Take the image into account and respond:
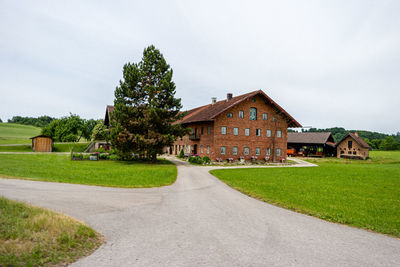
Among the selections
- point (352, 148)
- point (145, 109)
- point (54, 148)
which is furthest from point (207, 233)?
point (352, 148)

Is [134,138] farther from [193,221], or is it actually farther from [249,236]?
[249,236]

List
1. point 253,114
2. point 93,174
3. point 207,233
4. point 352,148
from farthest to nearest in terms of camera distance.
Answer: point 352,148
point 253,114
point 93,174
point 207,233

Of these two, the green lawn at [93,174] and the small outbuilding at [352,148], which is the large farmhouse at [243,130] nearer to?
the green lawn at [93,174]

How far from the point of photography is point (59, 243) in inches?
217

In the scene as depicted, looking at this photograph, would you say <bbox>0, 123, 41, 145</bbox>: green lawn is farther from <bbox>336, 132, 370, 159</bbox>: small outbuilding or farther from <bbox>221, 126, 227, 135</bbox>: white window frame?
<bbox>336, 132, 370, 159</bbox>: small outbuilding

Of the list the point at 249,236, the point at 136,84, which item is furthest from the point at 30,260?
the point at 136,84

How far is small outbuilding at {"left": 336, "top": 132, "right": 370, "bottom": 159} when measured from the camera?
52.3 meters

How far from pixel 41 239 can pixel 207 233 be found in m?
3.93

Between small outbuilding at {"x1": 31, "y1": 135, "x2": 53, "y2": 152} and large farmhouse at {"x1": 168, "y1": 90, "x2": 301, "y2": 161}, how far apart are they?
25872 millimetres

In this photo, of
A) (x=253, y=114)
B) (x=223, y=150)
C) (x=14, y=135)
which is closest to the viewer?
(x=223, y=150)

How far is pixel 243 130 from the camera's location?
3572 centimetres

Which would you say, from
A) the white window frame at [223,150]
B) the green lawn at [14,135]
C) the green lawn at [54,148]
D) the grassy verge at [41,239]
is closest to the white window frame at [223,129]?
the white window frame at [223,150]

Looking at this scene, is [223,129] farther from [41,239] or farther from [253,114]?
[41,239]

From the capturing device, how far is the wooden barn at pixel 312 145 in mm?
56219
